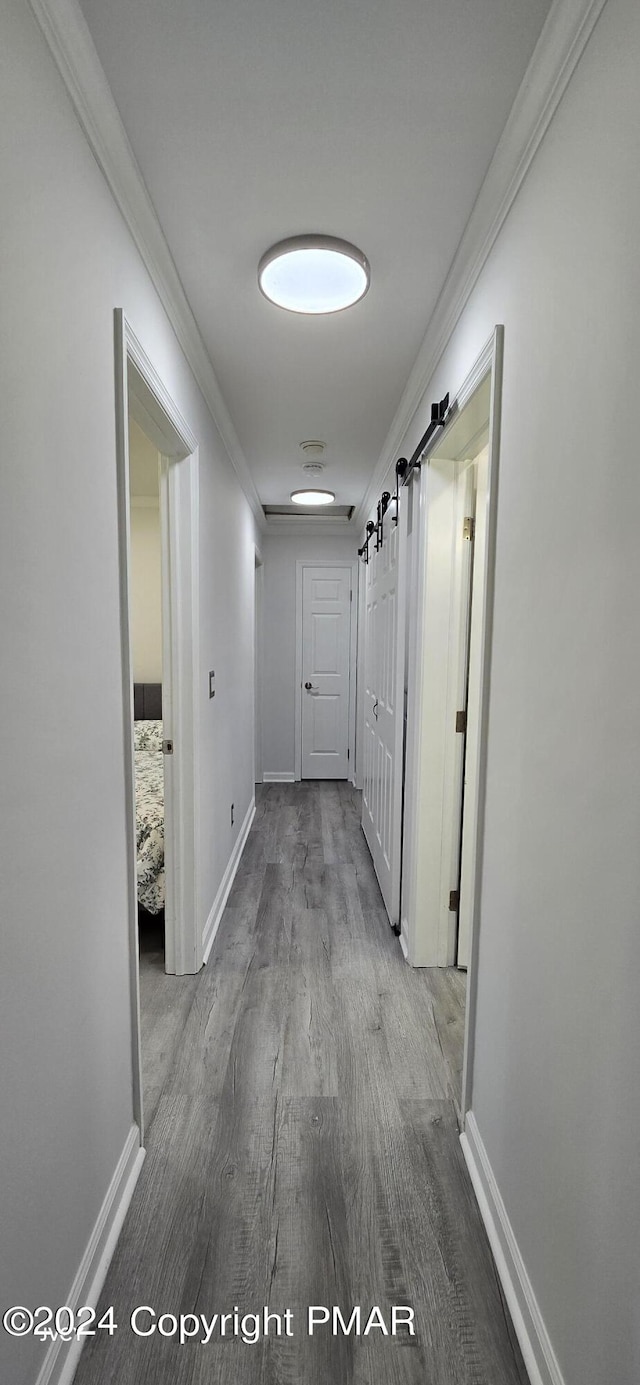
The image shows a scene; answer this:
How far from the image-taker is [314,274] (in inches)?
66.1

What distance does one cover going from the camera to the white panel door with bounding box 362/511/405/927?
109 inches

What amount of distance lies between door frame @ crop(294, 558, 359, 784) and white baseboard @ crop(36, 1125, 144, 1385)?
4.16 metres

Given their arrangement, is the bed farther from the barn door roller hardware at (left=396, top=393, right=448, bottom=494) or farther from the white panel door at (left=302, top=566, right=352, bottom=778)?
the white panel door at (left=302, top=566, right=352, bottom=778)

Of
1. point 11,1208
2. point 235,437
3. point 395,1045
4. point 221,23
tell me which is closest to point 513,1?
point 221,23

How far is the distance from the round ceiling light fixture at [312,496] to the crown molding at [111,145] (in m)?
2.21

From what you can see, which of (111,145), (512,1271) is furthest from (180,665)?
(512,1271)

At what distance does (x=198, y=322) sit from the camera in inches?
79.5

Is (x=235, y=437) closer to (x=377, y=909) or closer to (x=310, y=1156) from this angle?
(x=377, y=909)

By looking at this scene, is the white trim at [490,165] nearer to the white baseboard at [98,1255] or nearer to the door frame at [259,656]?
the white baseboard at [98,1255]

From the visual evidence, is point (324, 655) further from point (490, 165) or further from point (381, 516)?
point (490, 165)

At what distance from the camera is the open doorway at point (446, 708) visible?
2.29 meters

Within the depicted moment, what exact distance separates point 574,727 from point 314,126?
4.25 feet

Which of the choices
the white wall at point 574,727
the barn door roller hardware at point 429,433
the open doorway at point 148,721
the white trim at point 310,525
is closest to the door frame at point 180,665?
the open doorway at point 148,721

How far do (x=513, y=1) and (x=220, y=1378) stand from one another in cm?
240
